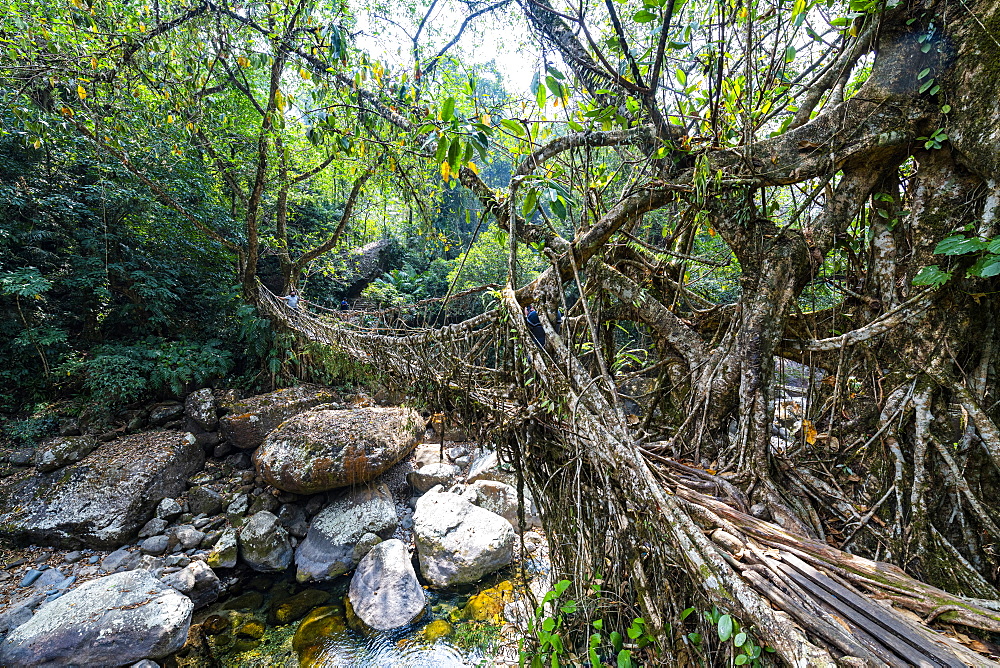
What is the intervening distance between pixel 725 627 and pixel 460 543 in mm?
3380

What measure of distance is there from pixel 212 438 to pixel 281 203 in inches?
142

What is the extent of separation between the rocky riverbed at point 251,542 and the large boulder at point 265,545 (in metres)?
0.01

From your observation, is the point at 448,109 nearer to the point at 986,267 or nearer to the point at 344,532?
the point at 986,267

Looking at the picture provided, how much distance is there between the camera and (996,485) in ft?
4.67

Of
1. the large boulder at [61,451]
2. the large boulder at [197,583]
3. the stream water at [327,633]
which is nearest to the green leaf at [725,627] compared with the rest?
the stream water at [327,633]

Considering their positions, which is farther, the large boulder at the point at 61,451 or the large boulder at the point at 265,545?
the large boulder at the point at 61,451

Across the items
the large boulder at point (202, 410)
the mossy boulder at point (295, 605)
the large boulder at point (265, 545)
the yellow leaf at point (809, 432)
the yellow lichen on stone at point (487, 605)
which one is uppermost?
the yellow leaf at point (809, 432)

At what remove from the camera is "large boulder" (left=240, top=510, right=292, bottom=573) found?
404 cm

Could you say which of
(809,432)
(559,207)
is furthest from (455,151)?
(809,432)

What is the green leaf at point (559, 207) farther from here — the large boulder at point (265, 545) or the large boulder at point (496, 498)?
the large boulder at point (265, 545)

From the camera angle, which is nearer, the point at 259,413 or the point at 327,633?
the point at 327,633

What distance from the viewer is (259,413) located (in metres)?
5.50

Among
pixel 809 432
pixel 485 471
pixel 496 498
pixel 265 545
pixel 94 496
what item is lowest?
pixel 265 545

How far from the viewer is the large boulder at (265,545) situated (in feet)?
13.2
